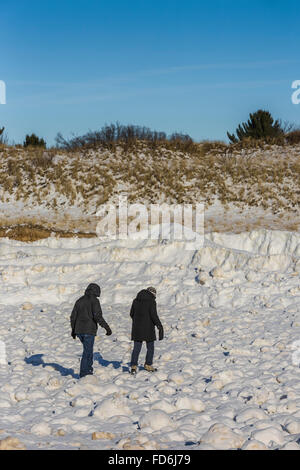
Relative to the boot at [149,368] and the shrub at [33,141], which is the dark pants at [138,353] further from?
the shrub at [33,141]

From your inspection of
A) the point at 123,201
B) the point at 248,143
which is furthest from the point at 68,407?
the point at 248,143

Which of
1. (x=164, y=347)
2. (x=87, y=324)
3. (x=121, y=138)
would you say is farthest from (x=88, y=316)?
(x=121, y=138)

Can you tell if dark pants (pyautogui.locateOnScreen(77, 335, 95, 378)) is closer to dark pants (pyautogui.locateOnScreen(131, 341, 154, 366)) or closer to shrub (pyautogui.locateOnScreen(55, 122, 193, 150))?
dark pants (pyautogui.locateOnScreen(131, 341, 154, 366))

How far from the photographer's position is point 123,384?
26.0ft

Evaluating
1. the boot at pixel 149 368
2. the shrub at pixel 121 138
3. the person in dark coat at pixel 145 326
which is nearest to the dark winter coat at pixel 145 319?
the person in dark coat at pixel 145 326

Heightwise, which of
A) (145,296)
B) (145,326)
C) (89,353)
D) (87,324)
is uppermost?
(145,296)

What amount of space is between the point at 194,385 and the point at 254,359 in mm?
1420

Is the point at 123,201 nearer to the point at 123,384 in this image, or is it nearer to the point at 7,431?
the point at 123,384

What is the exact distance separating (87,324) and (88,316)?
117 millimetres

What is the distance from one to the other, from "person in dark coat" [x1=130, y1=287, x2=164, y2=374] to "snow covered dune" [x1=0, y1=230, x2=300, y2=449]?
0.27 m

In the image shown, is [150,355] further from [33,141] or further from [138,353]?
[33,141]

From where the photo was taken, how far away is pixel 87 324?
327 inches

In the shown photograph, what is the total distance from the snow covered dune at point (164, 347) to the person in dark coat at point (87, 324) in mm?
336

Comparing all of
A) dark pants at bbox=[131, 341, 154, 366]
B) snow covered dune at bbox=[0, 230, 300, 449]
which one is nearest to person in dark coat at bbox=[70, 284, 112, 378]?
snow covered dune at bbox=[0, 230, 300, 449]
